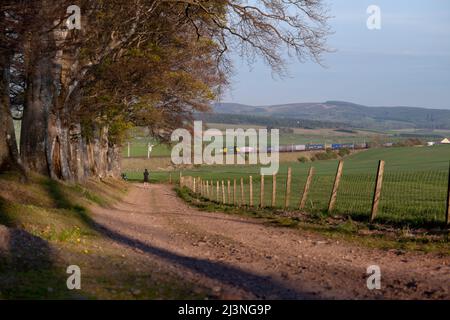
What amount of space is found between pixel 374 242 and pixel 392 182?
28.5ft

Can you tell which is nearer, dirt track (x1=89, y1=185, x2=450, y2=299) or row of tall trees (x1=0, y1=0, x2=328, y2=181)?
dirt track (x1=89, y1=185, x2=450, y2=299)

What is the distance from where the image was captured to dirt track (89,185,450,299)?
7.80 meters

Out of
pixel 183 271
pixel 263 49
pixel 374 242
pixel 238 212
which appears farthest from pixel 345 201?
pixel 183 271

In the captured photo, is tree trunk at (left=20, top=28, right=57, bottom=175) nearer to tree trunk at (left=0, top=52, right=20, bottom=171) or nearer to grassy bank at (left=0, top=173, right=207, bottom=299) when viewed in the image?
tree trunk at (left=0, top=52, right=20, bottom=171)

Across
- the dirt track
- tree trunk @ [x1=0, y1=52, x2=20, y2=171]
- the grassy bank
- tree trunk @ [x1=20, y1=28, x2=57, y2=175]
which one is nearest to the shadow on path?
the dirt track

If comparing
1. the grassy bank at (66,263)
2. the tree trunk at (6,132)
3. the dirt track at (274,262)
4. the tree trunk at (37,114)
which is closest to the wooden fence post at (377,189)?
the dirt track at (274,262)

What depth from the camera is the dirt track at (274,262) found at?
307 inches

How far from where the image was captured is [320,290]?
7.81 metres

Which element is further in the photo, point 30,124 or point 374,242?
point 30,124

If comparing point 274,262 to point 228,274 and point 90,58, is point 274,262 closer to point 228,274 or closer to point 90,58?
point 228,274

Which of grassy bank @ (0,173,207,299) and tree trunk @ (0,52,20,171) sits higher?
tree trunk @ (0,52,20,171)

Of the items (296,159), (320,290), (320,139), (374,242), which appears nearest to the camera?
(320,290)

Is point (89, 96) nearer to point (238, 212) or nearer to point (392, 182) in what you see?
point (238, 212)

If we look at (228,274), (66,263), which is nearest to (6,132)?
(66,263)
